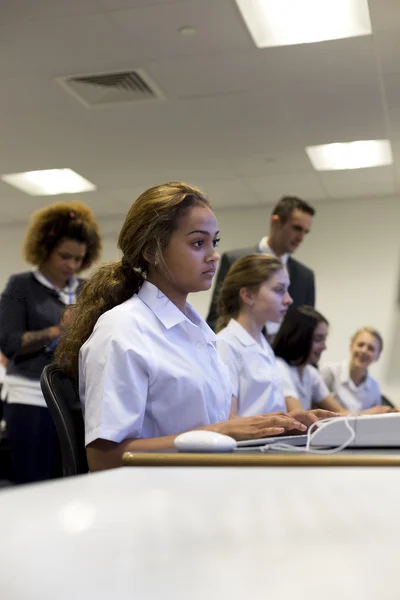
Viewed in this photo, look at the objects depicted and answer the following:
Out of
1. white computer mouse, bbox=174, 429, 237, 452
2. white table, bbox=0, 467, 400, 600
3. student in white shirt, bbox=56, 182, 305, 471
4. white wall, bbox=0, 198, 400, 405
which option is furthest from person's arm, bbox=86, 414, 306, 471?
white wall, bbox=0, 198, 400, 405

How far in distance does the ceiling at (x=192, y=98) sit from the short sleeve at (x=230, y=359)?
2.17m

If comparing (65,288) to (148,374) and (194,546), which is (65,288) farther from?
(194,546)

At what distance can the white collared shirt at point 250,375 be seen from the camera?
2.58m

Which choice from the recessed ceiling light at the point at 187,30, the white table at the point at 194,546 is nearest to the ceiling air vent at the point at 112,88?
the recessed ceiling light at the point at 187,30

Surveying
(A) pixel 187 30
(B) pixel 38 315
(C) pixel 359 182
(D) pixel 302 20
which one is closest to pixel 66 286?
(B) pixel 38 315

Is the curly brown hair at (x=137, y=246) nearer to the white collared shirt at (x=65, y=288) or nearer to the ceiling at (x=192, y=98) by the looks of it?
the white collared shirt at (x=65, y=288)

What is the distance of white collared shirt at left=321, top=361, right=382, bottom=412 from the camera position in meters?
4.70

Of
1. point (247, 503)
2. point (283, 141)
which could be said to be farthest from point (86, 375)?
point (283, 141)

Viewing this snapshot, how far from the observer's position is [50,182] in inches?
294

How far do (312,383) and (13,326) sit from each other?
63.6 inches

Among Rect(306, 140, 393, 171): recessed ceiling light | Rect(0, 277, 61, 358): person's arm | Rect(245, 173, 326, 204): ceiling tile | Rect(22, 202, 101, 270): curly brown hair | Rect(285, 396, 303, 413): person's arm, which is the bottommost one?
Rect(285, 396, 303, 413): person's arm

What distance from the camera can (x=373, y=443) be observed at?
0.86 m

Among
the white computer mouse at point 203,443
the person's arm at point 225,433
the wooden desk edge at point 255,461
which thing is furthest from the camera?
the person's arm at point 225,433

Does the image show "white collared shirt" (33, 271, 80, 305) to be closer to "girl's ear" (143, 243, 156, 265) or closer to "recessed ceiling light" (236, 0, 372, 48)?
"girl's ear" (143, 243, 156, 265)
